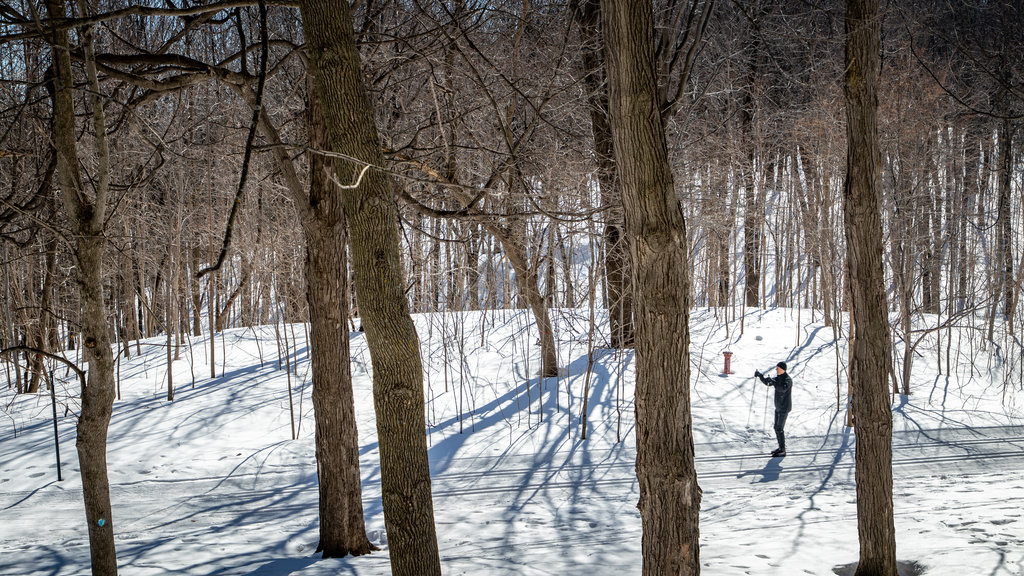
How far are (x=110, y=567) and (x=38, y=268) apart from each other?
44.1ft

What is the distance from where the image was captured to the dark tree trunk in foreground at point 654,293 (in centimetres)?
343

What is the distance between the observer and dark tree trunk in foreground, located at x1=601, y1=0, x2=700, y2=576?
3.43 metres

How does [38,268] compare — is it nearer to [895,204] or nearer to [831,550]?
[831,550]

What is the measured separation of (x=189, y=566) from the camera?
6340 mm

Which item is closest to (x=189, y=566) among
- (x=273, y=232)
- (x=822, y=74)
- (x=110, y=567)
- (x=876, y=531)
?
(x=110, y=567)

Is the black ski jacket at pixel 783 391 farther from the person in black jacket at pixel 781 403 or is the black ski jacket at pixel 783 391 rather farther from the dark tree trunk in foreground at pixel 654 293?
the dark tree trunk in foreground at pixel 654 293

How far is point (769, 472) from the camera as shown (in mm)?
9711

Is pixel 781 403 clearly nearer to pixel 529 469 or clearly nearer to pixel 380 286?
pixel 529 469

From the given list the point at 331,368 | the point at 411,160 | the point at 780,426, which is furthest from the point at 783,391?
the point at 331,368

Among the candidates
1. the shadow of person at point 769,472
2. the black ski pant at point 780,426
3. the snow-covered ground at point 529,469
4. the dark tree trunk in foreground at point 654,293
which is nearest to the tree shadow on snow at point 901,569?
the snow-covered ground at point 529,469

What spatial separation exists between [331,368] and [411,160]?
2129 millimetres

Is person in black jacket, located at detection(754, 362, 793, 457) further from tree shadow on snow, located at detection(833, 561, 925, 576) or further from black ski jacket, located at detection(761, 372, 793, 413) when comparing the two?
tree shadow on snow, located at detection(833, 561, 925, 576)

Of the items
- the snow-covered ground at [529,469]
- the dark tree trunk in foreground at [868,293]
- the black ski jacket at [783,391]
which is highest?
the dark tree trunk in foreground at [868,293]

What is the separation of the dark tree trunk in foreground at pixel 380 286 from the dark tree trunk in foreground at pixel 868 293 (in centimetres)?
321
